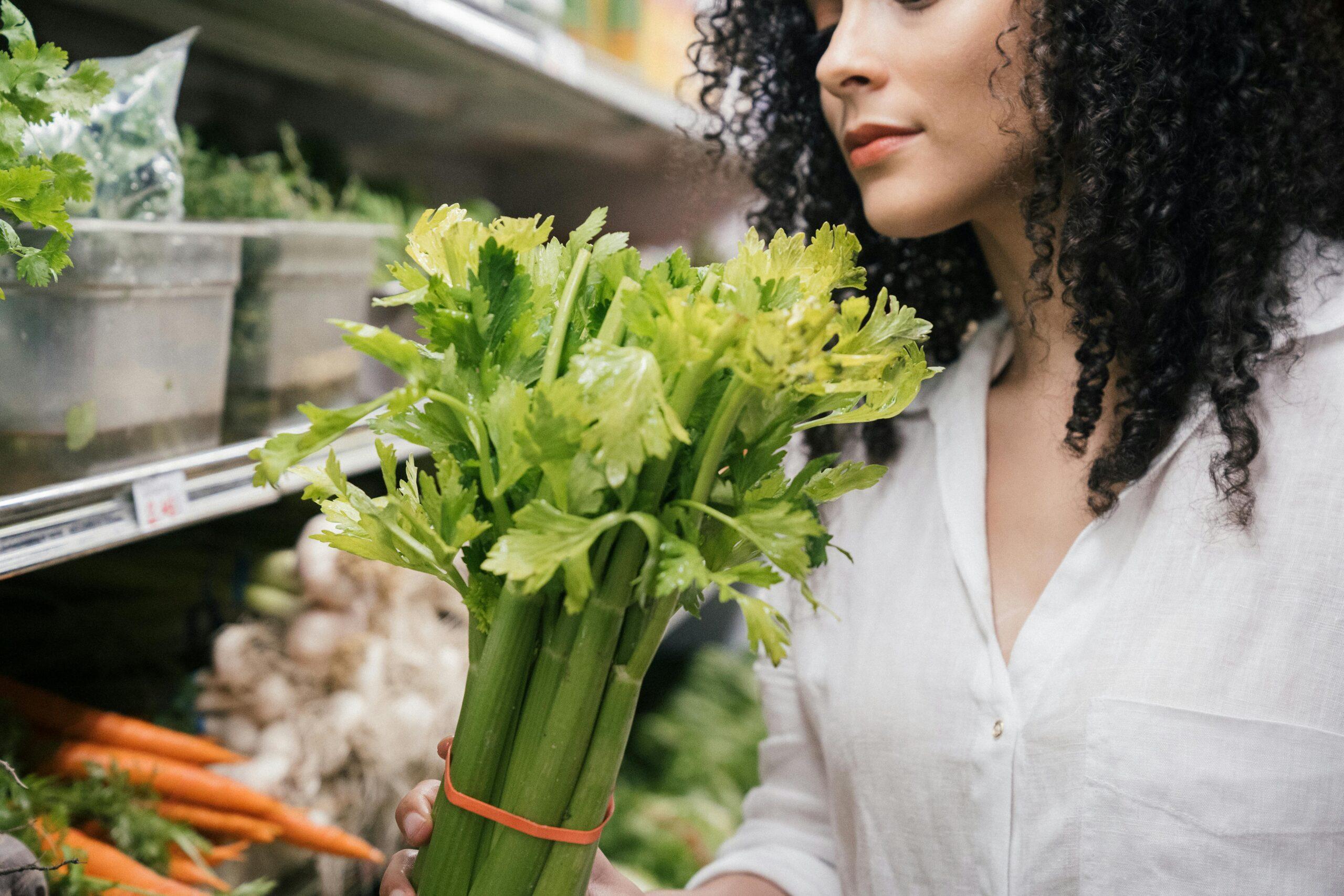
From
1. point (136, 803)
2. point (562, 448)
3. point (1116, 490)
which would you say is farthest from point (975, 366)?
point (136, 803)

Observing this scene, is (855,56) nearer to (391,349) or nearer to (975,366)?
(975,366)

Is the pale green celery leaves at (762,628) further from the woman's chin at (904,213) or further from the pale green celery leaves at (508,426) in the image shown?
the woman's chin at (904,213)

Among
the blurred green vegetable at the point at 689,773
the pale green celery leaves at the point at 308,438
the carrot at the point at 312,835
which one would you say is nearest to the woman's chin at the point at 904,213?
the pale green celery leaves at the point at 308,438

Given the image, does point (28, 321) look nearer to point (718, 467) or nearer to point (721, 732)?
point (718, 467)

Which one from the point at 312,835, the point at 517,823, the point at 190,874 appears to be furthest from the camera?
the point at 312,835

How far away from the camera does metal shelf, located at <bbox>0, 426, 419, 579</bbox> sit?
0.75 m

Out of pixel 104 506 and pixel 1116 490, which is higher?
pixel 1116 490

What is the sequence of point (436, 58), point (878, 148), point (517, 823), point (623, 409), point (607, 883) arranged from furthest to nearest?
1. point (436, 58)
2. point (878, 148)
3. point (607, 883)
4. point (517, 823)
5. point (623, 409)

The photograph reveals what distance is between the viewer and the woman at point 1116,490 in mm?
880

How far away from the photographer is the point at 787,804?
1176mm

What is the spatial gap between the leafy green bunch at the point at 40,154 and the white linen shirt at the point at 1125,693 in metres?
0.84

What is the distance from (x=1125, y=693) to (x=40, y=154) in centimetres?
97

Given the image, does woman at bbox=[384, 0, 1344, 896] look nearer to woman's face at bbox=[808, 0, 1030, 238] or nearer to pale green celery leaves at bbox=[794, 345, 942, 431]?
woman's face at bbox=[808, 0, 1030, 238]

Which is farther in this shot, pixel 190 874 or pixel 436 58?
pixel 436 58
